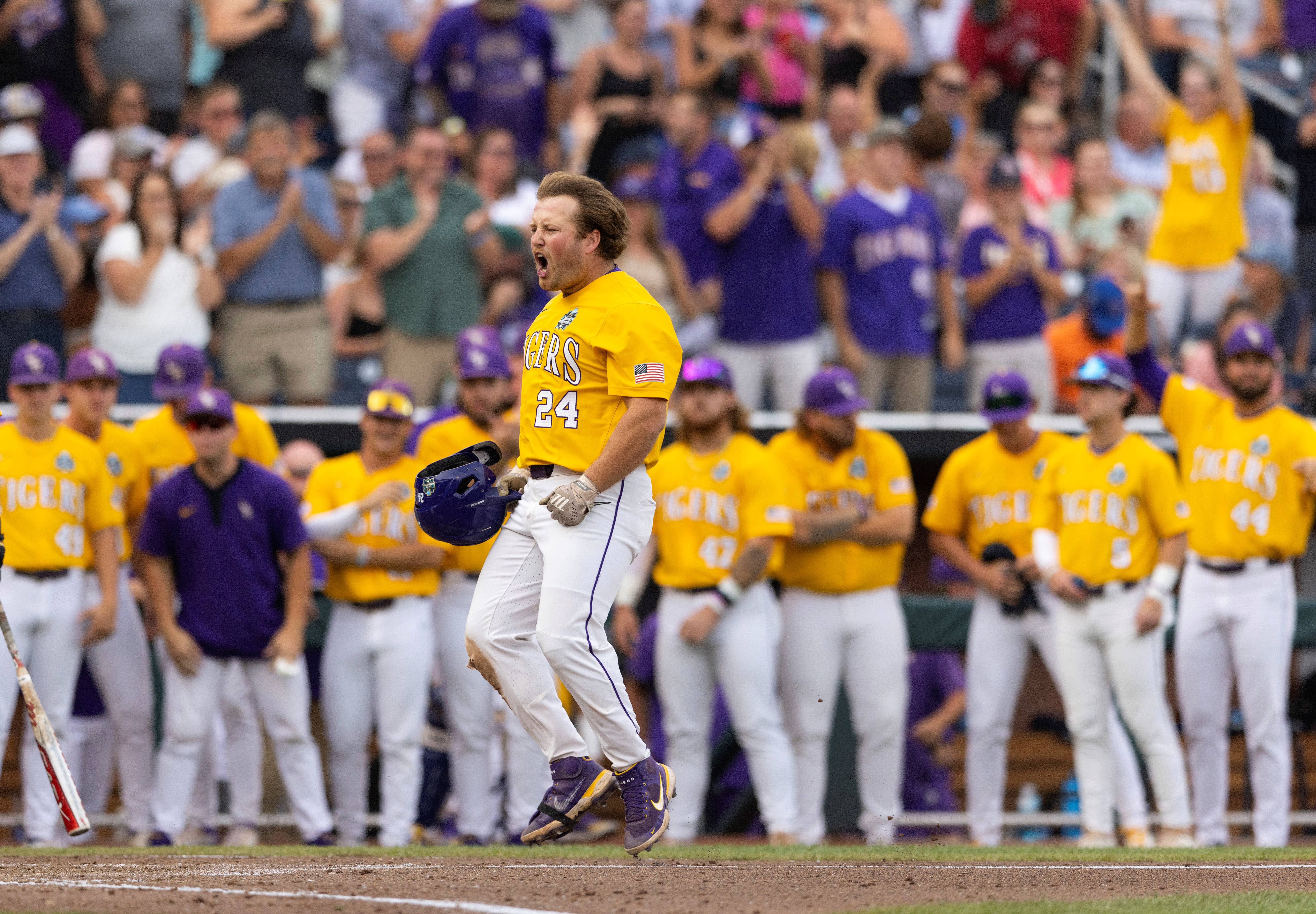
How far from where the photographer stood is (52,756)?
5738 millimetres

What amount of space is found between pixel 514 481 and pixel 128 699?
3657mm

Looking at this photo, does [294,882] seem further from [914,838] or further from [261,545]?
[914,838]

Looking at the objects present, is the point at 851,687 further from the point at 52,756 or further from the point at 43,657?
the point at 52,756

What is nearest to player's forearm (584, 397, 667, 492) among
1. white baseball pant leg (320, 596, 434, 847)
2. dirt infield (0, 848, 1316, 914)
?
dirt infield (0, 848, 1316, 914)

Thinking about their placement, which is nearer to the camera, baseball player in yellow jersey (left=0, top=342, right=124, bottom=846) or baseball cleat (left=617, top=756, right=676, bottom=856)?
baseball cleat (left=617, top=756, right=676, bottom=856)

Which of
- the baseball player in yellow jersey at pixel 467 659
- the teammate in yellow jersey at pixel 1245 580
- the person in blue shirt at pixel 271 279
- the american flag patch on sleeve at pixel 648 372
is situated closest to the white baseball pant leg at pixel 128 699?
the baseball player in yellow jersey at pixel 467 659

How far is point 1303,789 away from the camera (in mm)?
10086

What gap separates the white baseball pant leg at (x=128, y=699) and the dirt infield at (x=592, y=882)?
209 centimetres

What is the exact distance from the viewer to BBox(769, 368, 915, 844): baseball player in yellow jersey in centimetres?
851

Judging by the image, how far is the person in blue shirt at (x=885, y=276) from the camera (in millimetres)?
10609

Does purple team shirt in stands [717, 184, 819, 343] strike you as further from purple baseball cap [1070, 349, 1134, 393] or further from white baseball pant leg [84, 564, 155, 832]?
white baseball pant leg [84, 564, 155, 832]

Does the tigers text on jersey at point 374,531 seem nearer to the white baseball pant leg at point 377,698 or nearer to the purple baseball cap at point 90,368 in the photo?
the white baseball pant leg at point 377,698

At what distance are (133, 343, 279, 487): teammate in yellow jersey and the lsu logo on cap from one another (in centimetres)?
291

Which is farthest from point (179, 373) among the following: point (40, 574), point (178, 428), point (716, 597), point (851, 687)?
point (851, 687)
